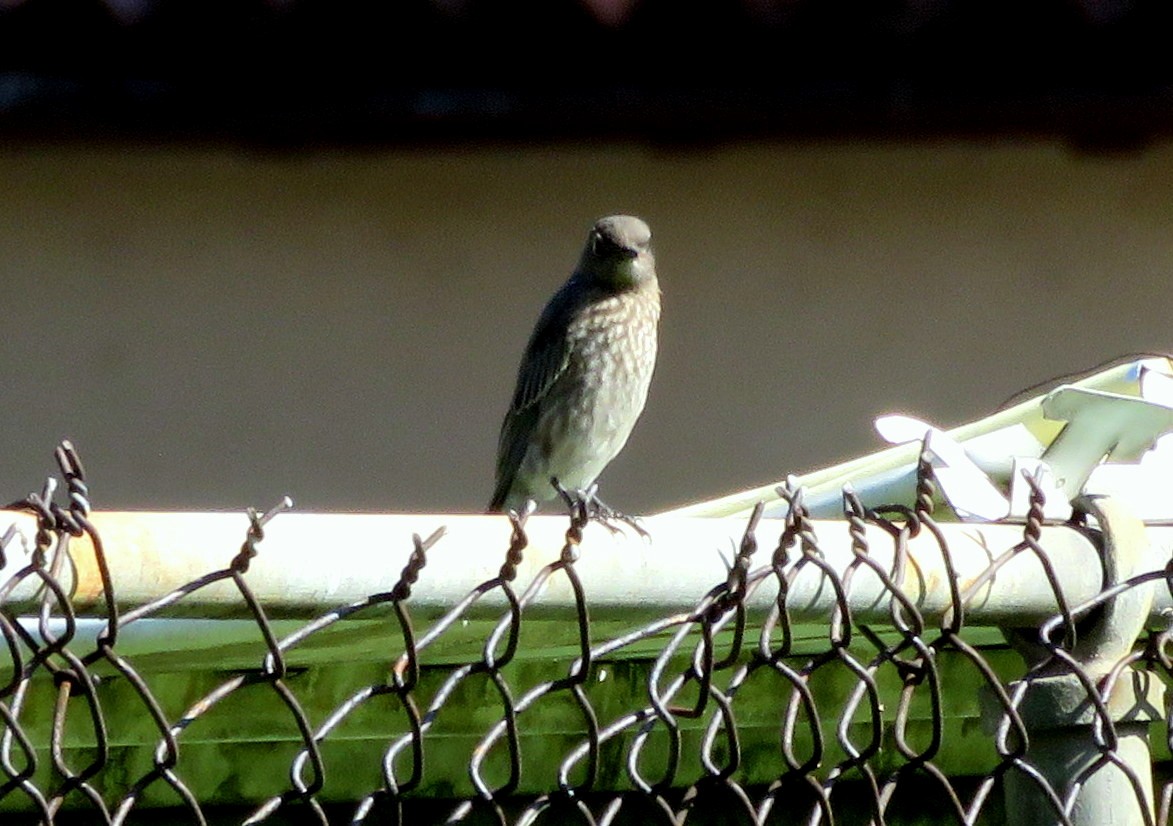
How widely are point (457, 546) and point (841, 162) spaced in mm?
3832

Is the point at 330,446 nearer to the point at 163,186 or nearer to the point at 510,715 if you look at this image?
the point at 163,186

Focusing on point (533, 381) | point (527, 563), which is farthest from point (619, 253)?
point (527, 563)

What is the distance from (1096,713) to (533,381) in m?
3.48

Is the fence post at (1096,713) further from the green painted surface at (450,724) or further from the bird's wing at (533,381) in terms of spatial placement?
the bird's wing at (533,381)

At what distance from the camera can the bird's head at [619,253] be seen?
199 inches

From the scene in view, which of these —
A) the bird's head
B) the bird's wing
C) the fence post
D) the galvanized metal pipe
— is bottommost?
the fence post

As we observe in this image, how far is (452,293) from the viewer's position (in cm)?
531

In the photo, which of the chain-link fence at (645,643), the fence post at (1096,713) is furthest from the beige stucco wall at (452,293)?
the fence post at (1096,713)

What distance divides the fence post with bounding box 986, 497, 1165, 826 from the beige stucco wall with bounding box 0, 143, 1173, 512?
340cm

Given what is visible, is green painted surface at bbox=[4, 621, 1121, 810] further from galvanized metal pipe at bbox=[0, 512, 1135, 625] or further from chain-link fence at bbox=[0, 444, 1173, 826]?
galvanized metal pipe at bbox=[0, 512, 1135, 625]

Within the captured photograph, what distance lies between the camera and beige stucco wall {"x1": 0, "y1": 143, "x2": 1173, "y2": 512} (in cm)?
521

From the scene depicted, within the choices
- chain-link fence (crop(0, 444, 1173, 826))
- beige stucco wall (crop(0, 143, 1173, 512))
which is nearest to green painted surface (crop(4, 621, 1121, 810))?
chain-link fence (crop(0, 444, 1173, 826))

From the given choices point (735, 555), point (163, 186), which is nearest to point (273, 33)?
point (163, 186)

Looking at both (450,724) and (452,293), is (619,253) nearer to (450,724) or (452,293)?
(452,293)
